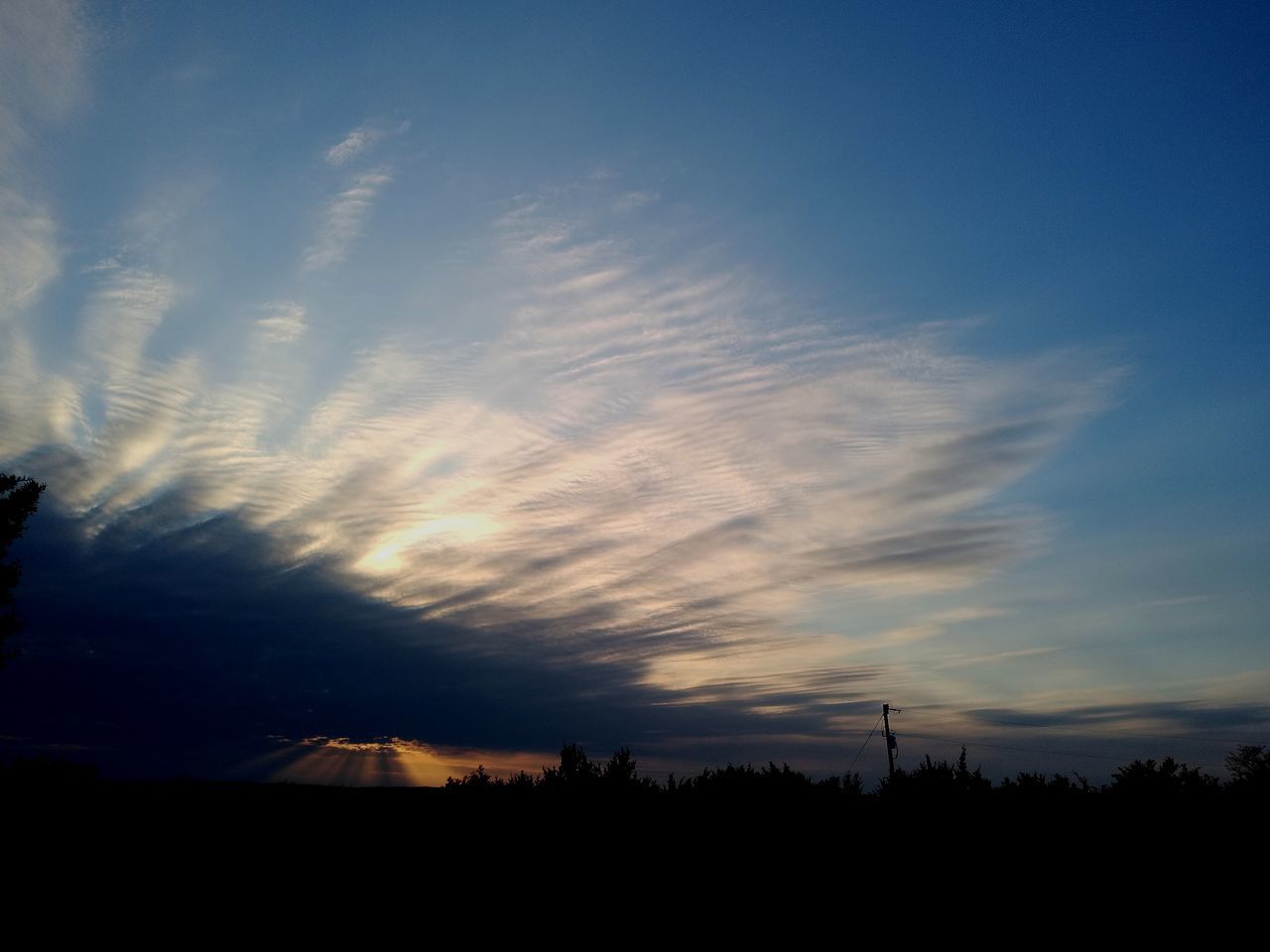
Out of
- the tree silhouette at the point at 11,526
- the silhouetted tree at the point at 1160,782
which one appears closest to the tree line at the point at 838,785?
the silhouetted tree at the point at 1160,782

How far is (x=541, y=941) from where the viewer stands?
338 inches

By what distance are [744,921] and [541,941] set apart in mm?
2907

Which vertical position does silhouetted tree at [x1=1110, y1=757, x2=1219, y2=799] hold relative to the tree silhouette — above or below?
below

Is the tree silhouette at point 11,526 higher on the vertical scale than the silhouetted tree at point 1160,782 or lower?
higher

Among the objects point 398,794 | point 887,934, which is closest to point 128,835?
point 398,794

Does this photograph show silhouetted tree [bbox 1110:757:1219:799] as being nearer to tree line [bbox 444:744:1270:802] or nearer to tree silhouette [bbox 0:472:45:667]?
tree line [bbox 444:744:1270:802]

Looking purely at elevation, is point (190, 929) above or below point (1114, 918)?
above

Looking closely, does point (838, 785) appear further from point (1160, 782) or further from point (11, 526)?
point (11, 526)

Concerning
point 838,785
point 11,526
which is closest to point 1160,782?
point 838,785

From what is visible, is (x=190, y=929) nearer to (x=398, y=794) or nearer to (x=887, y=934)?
(x=398, y=794)

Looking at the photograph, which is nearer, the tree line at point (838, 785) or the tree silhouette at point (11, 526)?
the tree line at point (838, 785)

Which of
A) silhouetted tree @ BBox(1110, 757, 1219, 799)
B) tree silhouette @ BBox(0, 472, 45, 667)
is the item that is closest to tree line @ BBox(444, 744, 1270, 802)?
silhouetted tree @ BBox(1110, 757, 1219, 799)

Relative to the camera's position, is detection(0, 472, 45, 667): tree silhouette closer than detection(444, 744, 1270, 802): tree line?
No

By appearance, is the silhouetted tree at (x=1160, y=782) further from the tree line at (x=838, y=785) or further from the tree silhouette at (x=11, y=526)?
the tree silhouette at (x=11, y=526)
